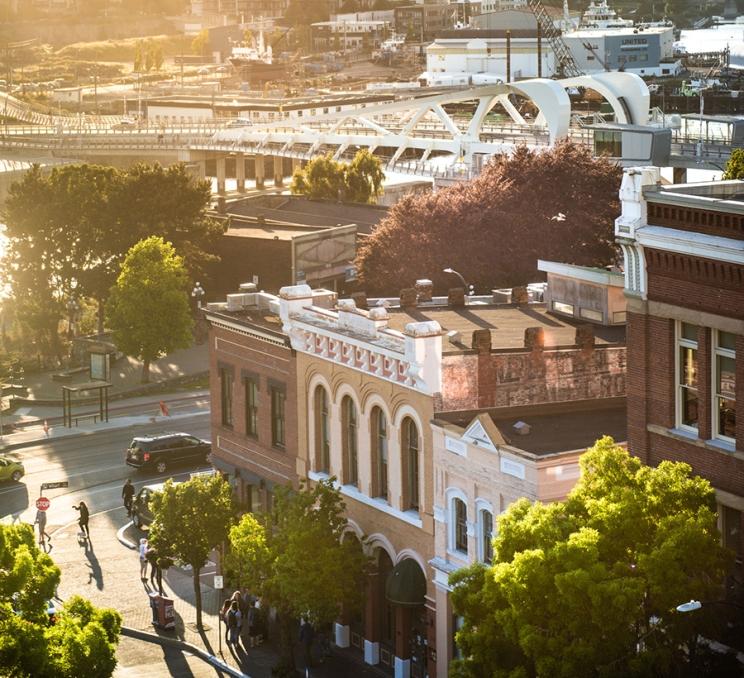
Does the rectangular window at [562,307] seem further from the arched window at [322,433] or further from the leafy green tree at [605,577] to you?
the leafy green tree at [605,577]

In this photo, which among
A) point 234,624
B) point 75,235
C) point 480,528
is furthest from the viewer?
point 75,235

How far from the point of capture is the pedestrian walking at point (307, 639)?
51031mm

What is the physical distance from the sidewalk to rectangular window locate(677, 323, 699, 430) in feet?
50.0

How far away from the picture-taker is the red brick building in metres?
37.2

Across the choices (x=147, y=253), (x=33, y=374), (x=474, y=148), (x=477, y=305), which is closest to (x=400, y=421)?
(x=477, y=305)

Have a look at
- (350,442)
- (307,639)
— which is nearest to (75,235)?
(350,442)

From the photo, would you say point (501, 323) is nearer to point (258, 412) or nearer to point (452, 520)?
point (258, 412)

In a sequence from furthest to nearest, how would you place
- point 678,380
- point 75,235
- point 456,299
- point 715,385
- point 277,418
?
1. point 75,235
2. point 456,299
3. point 277,418
4. point 678,380
5. point 715,385

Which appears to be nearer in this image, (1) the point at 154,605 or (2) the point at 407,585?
(2) the point at 407,585

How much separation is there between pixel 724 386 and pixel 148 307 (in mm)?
58771

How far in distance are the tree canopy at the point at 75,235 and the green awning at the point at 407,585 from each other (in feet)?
189

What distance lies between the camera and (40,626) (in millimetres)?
36531

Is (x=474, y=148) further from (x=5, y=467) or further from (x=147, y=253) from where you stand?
(x=5, y=467)

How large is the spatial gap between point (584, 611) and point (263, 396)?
23269 millimetres
